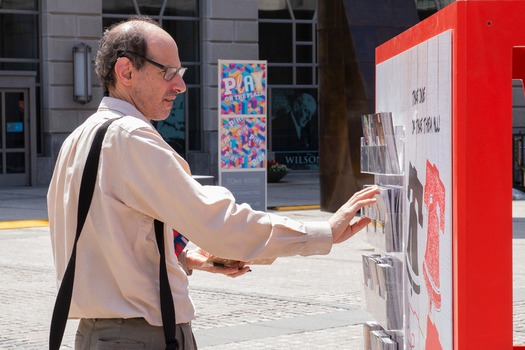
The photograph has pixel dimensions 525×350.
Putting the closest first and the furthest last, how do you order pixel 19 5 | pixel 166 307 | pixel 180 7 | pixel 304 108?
pixel 166 307 < pixel 19 5 < pixel 180 7 < pixel 304 108

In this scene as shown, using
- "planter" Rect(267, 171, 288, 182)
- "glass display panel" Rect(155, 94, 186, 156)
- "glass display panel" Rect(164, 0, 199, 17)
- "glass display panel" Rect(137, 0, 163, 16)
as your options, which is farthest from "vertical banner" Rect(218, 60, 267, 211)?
"glass display panel" Rect(164, 0, 199, 17)

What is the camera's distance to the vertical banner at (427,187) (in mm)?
3115

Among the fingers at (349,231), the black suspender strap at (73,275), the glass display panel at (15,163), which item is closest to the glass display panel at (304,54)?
the glass display panel at (15,163)

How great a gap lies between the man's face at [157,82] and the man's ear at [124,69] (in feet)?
0.08

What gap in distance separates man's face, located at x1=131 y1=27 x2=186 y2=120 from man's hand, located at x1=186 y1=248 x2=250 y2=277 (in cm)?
57

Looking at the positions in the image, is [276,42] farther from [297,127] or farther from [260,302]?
[260,302]

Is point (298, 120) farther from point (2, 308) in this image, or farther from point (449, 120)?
point (449, 120)

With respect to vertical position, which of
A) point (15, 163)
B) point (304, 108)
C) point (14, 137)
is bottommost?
point (15, 163)

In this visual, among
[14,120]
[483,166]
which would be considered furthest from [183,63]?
[483,166]

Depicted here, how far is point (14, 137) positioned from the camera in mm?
26188

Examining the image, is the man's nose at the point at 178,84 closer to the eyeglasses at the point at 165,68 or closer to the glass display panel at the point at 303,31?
the eyeglasses at the point at 165,68

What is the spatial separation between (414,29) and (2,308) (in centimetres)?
667

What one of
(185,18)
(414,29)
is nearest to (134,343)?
(414,29)

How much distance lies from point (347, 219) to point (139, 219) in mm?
621
